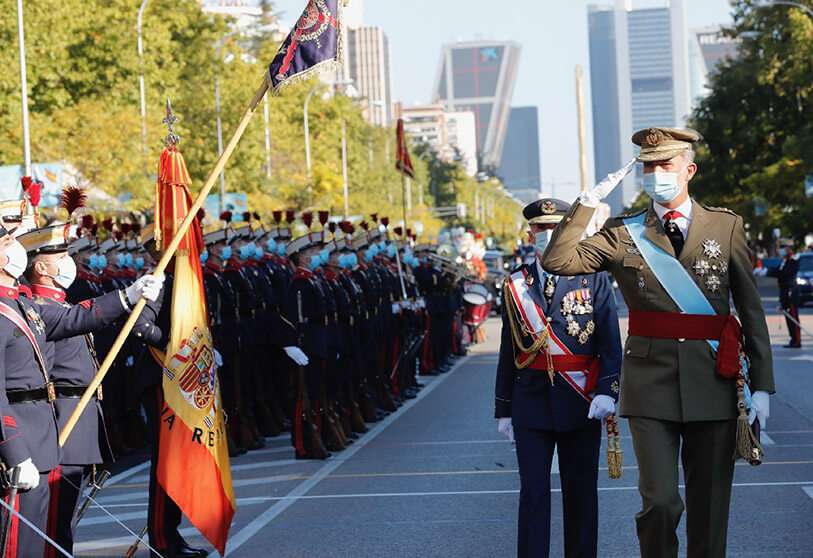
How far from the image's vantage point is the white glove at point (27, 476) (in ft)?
25.1

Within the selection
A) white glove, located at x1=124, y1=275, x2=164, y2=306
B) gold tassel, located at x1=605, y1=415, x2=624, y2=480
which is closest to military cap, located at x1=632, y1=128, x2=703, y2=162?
gold tassel, located at x1=605, y1=415, x2=624, y2=480

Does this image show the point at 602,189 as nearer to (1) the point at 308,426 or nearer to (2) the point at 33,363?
(2) the point at 33,363

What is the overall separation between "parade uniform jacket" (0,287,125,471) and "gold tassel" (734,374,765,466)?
2.93 m

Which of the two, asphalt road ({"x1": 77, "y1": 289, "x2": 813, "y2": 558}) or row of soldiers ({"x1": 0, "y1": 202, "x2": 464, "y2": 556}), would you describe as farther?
row of soldiers ({"x1": 0, "y1": 202, "x2": 464, "y2": 556})

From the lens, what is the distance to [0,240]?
793cm

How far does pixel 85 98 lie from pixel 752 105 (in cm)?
3408

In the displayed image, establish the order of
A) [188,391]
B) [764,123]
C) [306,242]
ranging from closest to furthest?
[188,391], [306,242], [764,123]

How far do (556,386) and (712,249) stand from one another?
4.46 feet

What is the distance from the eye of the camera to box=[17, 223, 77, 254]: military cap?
8695mm

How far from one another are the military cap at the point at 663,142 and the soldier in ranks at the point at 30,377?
7.67 ft

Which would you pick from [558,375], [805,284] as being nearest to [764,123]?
[805,284]

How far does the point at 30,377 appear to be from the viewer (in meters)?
8.06

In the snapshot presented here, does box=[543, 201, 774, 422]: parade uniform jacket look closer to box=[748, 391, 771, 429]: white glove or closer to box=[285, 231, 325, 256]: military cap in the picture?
box=[748, 391, 771, 429]: white glove

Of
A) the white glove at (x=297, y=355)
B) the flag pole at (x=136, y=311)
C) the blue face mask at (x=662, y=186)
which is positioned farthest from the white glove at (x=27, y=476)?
the white glove at (x=297, y=355)
